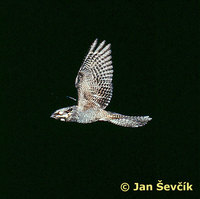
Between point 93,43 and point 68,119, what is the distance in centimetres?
134

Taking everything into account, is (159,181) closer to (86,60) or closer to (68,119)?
(68,119)

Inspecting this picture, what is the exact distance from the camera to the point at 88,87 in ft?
20.1

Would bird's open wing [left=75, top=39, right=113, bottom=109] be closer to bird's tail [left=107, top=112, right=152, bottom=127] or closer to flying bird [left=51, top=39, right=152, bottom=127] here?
flying bird [left=51, top=39, right=152, bottom=127]

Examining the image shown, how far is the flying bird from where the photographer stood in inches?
240

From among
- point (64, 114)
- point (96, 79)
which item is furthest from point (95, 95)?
point (64, 114)

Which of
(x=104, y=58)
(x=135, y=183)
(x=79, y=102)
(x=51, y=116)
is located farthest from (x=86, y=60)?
(x=135, y=183)

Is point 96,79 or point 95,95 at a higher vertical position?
point 96,79

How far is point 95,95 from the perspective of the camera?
20.3 feet

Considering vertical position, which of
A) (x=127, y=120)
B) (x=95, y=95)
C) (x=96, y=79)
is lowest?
(x=127, y=120)

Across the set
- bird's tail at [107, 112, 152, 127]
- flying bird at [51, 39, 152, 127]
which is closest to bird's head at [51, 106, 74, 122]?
flying bird at [51, 39, 152, 127]

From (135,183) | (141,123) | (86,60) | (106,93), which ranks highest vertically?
(86,60)

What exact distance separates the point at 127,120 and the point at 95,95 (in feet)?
2.28

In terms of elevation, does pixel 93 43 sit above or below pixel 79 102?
above

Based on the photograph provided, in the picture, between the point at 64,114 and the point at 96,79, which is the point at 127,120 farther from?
the point at 64,114
